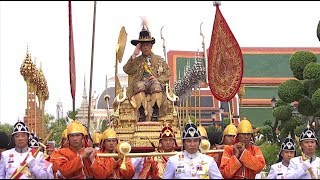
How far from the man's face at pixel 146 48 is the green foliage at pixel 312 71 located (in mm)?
6416

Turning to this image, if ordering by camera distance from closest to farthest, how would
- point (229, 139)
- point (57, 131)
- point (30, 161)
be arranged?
1. point (30, 161)
2. point (229, 139)
3. point (57, 131)

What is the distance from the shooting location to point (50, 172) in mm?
8742

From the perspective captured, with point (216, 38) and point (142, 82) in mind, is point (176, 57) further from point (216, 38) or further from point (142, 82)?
point (216, 38)

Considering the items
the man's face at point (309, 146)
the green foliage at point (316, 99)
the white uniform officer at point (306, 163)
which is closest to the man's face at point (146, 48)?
the green foliage at point (316, 99)

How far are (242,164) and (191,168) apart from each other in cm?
101

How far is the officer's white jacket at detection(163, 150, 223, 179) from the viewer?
28.3ft

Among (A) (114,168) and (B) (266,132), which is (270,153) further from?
(A) (114,168)

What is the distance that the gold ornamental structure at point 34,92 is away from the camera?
20.5 meters

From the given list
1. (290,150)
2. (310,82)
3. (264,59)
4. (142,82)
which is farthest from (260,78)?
(290,150)

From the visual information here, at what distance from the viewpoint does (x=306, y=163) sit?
902 cm

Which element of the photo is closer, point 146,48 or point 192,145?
point 192,145

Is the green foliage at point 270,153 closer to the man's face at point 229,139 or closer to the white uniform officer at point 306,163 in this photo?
the man's face at point 229,139

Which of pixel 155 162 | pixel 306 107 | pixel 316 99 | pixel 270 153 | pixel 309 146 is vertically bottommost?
pixel 270 153

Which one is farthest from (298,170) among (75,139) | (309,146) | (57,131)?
(57,131)
